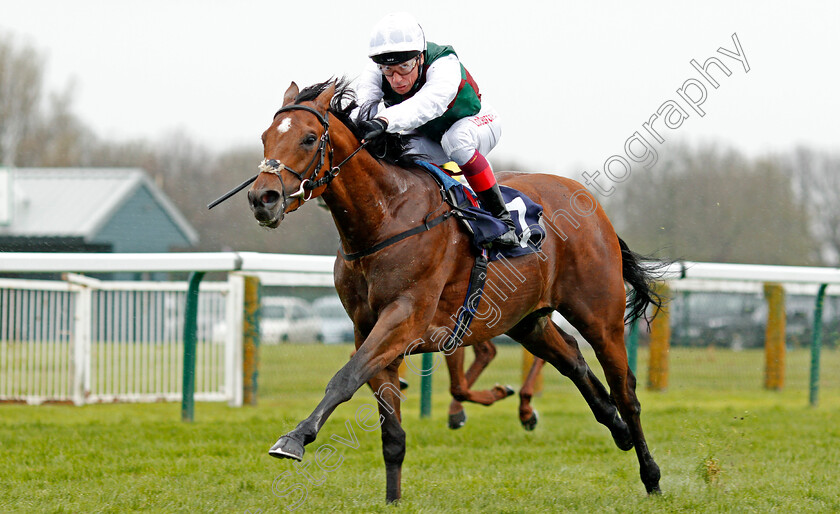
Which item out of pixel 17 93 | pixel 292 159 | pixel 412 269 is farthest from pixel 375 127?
pixel 17 93

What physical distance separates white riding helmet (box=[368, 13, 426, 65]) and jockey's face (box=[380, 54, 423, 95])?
5 cm

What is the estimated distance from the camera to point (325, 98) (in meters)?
3.79

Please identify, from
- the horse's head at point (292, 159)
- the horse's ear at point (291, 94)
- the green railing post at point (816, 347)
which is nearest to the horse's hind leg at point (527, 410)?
the horse's head at point (292, 159)

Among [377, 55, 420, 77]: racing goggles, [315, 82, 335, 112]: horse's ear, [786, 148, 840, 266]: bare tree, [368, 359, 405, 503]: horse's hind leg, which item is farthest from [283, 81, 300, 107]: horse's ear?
[786, 148, 840, 266]: bare tree

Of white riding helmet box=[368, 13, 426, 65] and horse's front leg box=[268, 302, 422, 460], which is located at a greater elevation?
white riding helmet box=[368, 13, 426, 65]

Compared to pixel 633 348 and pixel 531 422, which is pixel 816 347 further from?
pixel 531 422

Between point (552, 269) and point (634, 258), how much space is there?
899mm

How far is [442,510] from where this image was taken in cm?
411

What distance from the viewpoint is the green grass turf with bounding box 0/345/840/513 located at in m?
4.33

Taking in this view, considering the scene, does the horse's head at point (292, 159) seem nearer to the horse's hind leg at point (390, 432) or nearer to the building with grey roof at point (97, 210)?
the horse's hind leg at point (390, 432)

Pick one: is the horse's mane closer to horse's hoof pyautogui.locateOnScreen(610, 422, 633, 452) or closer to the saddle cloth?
the saddle cloth

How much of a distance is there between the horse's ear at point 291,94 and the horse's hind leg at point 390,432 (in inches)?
53.8

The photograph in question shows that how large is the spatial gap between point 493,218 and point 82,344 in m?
4.86

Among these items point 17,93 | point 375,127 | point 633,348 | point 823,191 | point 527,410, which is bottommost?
point 527,410
